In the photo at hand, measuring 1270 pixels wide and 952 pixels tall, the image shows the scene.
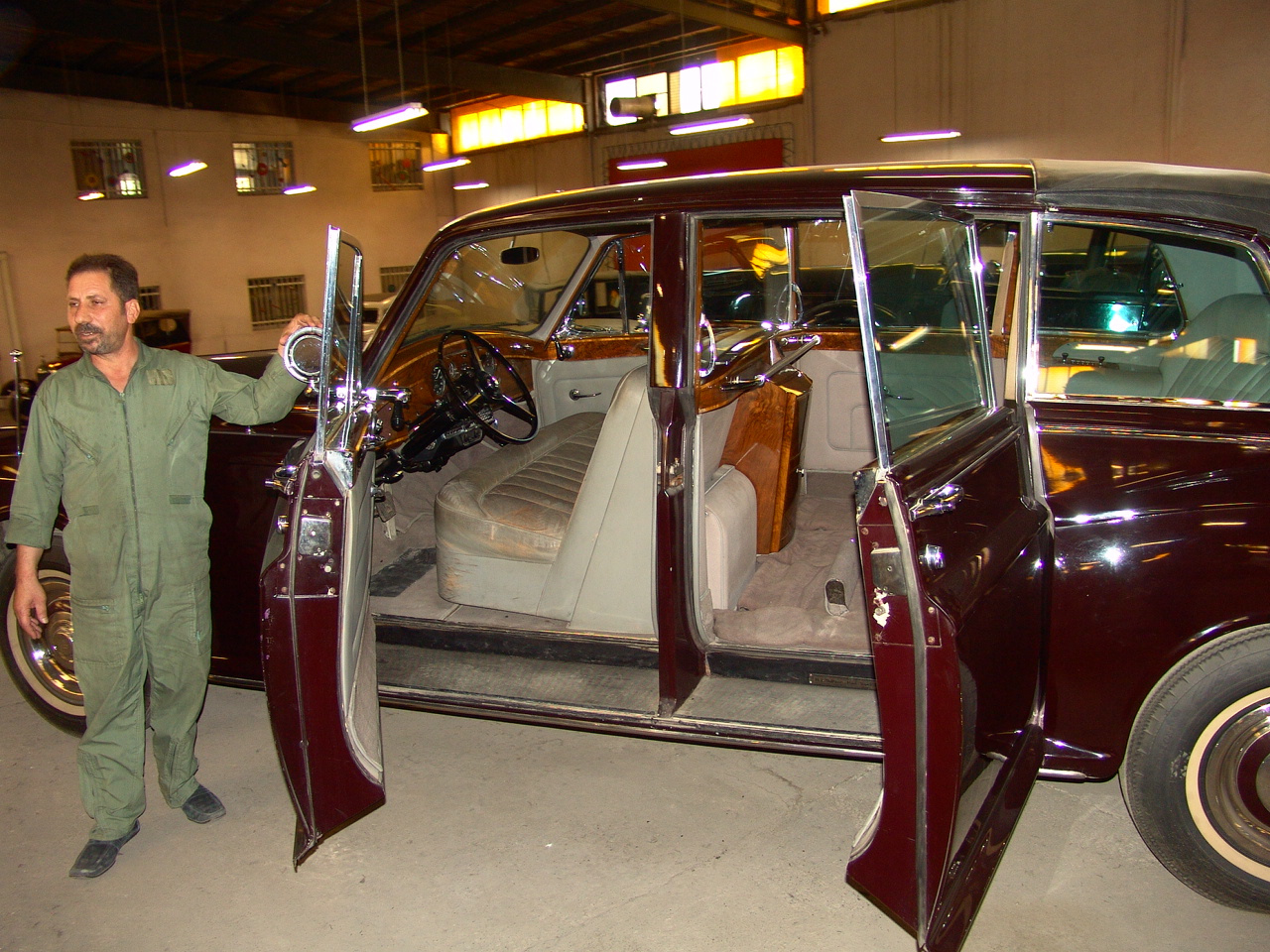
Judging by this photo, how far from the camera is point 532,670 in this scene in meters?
2.73

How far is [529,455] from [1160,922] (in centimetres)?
239

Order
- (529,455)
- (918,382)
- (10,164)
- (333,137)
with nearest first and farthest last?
(918,382) → (529,455) → (10,164) → (333,137)

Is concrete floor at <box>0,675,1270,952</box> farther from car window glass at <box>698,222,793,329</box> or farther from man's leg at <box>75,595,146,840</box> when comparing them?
car window glass at <box>698,222,793,329</box>

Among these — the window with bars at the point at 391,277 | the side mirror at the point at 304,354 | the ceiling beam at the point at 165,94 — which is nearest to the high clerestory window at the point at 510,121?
the ceiling beam at the point at 165,94

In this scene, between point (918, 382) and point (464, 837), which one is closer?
point (918, 382)

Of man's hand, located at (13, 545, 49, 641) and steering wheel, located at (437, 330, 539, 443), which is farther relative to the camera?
steering wheel, located at (437, 330, 539, 443)

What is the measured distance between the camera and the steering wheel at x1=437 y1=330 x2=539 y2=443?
10.3 feet

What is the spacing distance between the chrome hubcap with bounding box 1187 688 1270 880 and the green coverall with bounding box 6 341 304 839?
2.48m

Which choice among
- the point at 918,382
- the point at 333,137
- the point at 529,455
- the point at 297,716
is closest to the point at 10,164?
the point at 333,137

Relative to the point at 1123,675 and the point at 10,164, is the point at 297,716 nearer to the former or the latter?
the point at 1123,675

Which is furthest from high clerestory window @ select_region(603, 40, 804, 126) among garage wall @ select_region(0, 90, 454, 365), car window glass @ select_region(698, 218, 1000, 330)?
car window glass @ select_region(698, 218, 1000, 330)

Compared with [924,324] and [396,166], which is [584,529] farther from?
[396,166]

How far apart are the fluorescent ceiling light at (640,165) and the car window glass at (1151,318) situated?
528 inches

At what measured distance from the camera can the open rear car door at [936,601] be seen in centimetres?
169
